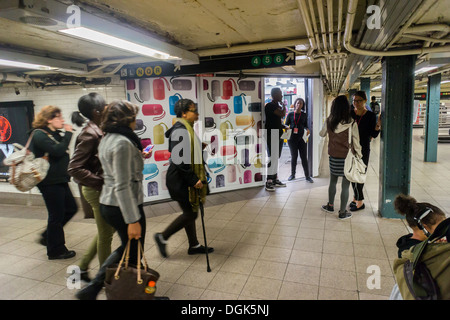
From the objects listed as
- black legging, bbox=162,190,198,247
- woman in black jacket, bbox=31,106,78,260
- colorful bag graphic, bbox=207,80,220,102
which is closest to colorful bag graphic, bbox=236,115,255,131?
colorful bag graphic, bbox=207,80,220,102

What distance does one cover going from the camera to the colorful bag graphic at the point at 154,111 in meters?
4.90

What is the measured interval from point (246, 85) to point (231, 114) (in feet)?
2.05

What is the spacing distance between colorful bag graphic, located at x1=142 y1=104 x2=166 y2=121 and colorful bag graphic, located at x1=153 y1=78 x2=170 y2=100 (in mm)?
153

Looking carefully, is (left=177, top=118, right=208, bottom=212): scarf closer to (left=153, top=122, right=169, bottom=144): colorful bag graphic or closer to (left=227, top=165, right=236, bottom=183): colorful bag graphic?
(left=153, top=122, right=169, bottom=144): colorful bag graphic

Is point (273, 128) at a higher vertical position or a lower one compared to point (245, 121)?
lower

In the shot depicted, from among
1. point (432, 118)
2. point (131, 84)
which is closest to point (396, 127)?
point (131, 84)

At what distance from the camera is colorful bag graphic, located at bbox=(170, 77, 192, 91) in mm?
4965

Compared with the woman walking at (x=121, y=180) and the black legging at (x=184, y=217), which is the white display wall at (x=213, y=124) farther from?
the woman walking at (x=121, y=180)

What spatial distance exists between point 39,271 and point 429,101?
29.9ft

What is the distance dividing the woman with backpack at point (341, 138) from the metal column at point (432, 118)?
5.34 meters

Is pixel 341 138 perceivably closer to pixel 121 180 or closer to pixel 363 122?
pixel 363 122

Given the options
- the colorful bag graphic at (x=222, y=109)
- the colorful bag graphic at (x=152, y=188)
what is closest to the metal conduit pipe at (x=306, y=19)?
the colorful bag graphic at (x=222, y=109)

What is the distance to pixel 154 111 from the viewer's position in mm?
4941

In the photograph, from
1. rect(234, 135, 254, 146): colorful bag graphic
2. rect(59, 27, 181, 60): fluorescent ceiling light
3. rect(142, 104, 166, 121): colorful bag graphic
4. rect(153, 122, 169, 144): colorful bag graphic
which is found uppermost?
rect(59, 27, 181, 60): fluorescent ceiling light
